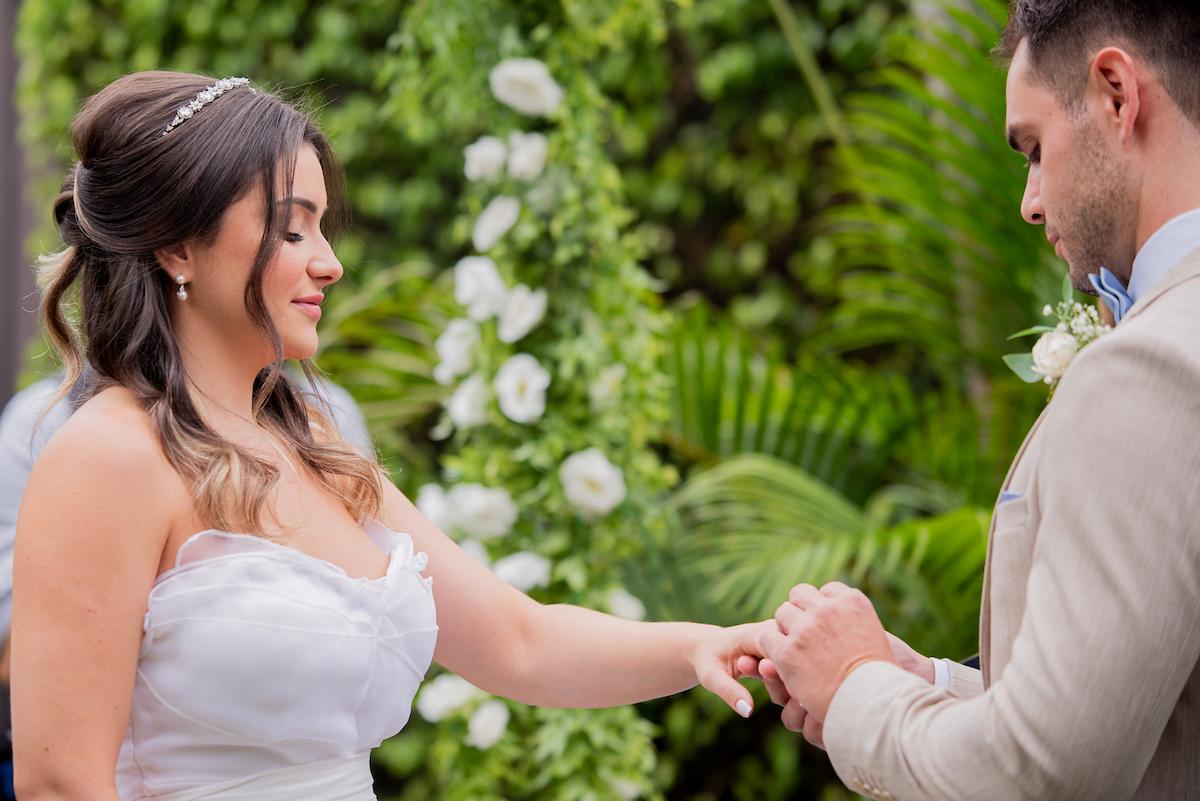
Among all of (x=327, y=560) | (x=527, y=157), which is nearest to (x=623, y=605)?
(x=527, y=157)

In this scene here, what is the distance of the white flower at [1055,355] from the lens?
1.85 meters

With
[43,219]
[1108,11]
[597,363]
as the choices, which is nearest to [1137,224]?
[1108,11]

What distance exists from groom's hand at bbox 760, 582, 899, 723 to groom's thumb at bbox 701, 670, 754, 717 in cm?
21

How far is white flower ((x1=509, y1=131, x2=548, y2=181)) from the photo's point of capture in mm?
3189

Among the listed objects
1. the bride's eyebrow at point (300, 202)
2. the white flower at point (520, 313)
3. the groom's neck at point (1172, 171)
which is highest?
the groom's neck at point (1172, 171)

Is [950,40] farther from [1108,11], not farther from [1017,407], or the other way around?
[1108,11]

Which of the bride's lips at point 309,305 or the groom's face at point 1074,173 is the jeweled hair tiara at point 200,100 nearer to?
the bride's lips at point 309,305

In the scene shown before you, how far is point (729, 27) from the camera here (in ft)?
15.6

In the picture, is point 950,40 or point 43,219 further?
point 43,219

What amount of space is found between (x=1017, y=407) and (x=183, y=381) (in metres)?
2.37

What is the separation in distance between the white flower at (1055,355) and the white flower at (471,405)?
165cm

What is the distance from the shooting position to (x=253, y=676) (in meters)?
1.74

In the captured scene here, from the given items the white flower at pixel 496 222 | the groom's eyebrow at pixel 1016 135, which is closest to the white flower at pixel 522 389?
the white flower at pixel 496 222

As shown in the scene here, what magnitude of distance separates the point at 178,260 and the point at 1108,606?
4.28 ft
